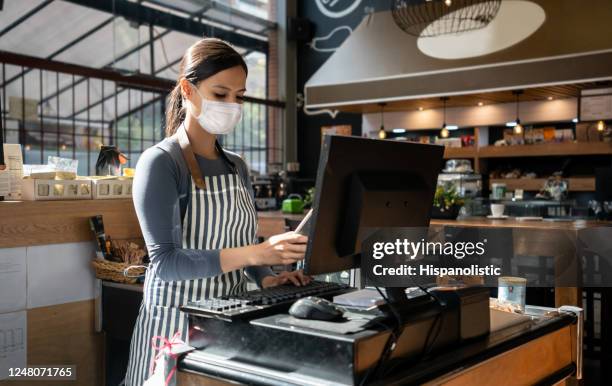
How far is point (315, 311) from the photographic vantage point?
45.3 inches

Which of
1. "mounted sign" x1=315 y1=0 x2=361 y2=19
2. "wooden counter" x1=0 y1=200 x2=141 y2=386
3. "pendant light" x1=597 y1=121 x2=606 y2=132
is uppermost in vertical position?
"mounted sign" x1=315 y1=0 x2=361 y2=19

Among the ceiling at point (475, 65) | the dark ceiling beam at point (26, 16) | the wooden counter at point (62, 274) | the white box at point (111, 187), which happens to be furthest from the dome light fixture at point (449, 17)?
the wooden counter at point (62, 274)

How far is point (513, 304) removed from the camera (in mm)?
1720

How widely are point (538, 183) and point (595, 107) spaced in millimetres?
1282

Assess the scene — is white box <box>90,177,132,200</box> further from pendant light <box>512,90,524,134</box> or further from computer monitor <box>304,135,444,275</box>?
pendant light <box>512,90,524,134</box>

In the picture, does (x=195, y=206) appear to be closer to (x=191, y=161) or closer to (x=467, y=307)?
(x=191, y=161)

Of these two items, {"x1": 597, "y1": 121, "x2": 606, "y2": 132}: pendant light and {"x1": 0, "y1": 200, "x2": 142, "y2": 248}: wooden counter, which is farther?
{"x1": 597, "y1": 121, "x2": 606, "y2": 132}: pendant light

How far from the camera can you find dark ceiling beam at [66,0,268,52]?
7832 mm

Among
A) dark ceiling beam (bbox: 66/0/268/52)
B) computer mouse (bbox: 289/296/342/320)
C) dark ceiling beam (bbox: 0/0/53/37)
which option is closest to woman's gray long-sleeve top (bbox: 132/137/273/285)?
computer mouse (bbox: 289/296/342/320)

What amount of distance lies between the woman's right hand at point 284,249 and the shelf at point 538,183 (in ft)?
22.7

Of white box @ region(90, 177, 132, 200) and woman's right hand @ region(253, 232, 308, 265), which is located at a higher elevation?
white box @ region(90, 177, 132, 200)

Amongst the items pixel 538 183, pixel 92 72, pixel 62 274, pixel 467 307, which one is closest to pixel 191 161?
pixel 467 307

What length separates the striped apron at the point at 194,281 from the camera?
1.64 meters

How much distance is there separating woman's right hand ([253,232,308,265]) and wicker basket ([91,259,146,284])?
136cm
